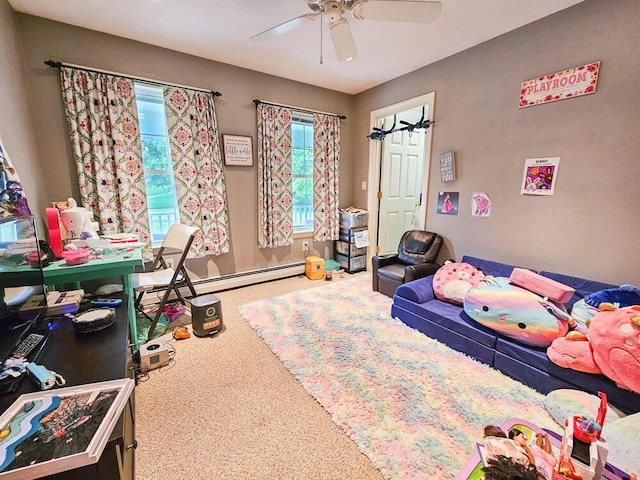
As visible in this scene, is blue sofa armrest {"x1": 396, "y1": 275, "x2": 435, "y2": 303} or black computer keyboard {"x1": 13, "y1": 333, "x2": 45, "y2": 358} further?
blue sofa armrest {"x1": 396, "y1": 275, "x2": 435, "y2": 303}

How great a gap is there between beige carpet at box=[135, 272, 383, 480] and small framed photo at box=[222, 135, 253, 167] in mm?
2104

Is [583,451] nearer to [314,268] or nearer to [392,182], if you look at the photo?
[314,268]

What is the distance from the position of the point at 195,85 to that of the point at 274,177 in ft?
4.17

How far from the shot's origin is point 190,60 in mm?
2836

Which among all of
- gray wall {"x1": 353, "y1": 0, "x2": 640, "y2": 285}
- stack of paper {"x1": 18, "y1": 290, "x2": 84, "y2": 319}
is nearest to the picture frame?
stack of paper {"x1": 18, "y1": 290, "x2": 84, "y2": 319}

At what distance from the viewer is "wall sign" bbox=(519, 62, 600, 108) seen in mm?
1969

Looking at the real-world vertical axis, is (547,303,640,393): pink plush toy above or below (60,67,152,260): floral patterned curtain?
below

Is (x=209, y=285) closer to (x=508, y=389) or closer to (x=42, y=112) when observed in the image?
(x=42, y=112)

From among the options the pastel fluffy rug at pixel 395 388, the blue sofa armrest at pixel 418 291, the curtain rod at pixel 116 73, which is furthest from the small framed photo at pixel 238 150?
the blue sofa armrest at pixel 418 291

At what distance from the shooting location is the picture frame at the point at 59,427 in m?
0.67

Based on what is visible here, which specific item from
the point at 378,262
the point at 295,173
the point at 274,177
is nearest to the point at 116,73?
the point at 274,177

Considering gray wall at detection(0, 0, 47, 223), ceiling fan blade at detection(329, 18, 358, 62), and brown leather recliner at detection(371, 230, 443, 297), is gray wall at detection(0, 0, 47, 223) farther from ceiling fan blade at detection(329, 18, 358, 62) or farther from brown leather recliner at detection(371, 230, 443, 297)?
brown leather recliner at detection(371, 230, 443, 297)

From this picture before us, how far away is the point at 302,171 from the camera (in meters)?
3.87

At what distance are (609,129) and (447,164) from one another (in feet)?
3.95
